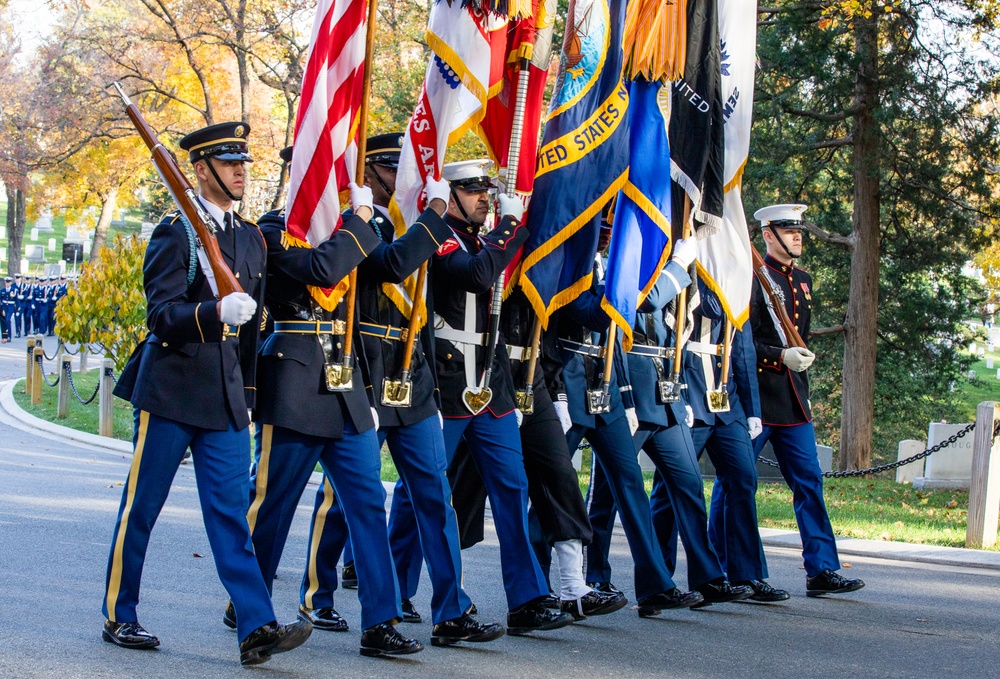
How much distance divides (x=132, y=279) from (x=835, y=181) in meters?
9.89

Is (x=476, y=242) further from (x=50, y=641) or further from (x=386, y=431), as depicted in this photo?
(x=50, y=641)

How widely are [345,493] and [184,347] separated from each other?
3.00ft

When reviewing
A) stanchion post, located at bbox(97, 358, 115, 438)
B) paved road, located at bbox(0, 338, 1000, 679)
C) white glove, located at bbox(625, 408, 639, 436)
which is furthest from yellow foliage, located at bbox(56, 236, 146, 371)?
white glove, located at bbox(625, 408, 639, 436)

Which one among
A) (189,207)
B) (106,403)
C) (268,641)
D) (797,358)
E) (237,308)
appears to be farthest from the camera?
(106,403)

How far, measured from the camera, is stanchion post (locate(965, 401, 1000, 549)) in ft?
32.3

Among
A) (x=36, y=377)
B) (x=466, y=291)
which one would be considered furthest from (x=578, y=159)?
(x=36, y=377)

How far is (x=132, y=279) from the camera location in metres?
17.2

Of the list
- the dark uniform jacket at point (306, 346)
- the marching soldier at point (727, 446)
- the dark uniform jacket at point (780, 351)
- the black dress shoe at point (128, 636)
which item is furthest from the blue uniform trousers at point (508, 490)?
the dark uniform jacket at point (780, 351)

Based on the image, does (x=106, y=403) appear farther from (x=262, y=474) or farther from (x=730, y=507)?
(x=262, y=474)

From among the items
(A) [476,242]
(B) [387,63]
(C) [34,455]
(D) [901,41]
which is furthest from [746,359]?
(B) [387,63]

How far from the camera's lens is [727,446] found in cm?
761

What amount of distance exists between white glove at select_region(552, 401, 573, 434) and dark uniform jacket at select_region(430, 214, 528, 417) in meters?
0.44

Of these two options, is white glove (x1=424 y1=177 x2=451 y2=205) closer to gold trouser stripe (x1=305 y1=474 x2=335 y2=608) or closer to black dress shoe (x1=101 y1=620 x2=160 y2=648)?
gold trouser stripe (x1=305 y1=474 x2=335 y2=608)

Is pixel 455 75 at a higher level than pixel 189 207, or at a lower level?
higher
